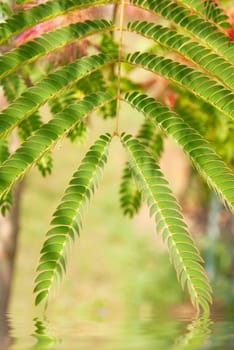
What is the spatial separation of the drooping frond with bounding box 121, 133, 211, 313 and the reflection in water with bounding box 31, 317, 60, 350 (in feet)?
0.88

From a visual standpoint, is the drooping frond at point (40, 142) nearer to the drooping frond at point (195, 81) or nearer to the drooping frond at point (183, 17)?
the drooping frond at point (195, 81)

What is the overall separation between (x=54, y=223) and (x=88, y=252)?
21.6ft

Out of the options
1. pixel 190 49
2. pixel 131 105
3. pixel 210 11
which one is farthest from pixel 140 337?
pixel 210 11

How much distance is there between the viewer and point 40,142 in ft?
4.55

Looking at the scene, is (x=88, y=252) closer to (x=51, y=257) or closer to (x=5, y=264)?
(x=5, y=264)

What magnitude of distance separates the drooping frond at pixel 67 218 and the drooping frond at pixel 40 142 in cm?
7

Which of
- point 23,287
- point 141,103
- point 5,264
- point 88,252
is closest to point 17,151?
point 141,103

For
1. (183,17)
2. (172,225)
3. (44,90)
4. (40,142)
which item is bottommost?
(172,225)

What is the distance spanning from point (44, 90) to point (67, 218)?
289 mm

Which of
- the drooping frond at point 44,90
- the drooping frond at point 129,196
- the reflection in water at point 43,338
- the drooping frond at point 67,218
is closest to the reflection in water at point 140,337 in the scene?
the reflection in water at point 43,338

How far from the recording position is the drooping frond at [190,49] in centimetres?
154

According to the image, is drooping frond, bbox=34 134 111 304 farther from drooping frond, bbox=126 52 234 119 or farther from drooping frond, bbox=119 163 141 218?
drooping frond, bbox=119 163 141 218

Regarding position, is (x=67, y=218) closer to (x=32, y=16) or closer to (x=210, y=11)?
(x=32, y=16)

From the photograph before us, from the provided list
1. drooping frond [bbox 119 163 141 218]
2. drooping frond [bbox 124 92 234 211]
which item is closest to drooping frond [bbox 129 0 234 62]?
drooping frond [bbox 124 92 234 211]
